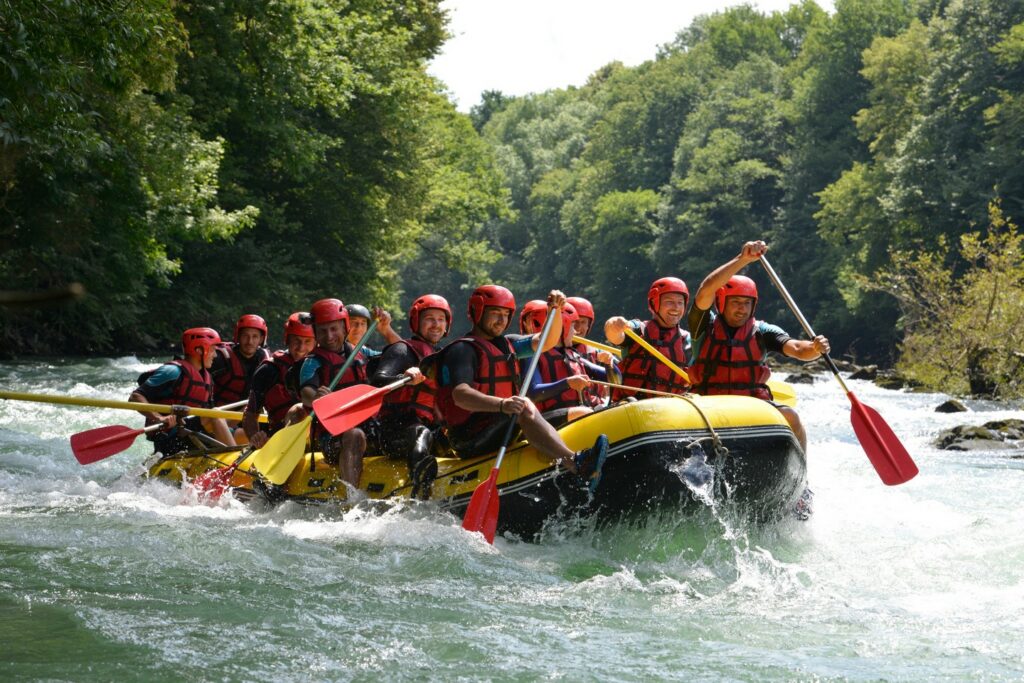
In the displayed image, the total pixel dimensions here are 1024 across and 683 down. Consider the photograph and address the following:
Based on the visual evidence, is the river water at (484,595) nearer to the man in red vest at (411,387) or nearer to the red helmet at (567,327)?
the man in red vest at (411,387)

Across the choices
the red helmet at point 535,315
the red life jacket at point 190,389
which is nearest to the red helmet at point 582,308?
the red helmet at point 535,315

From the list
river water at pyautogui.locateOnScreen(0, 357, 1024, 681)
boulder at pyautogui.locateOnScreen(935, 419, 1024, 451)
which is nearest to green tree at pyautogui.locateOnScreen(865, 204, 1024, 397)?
boulder at pyautogui.locateOnScreen(935, 419, 1024, 451)

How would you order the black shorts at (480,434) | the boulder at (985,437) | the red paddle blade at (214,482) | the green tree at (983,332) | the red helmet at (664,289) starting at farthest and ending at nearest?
the green tree at (983,332)
the boulder at (985,437)
the red paddle blade at (214,482)
the red helmet at (664,289)
the black shorts at (480,434)

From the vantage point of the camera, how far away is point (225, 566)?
239 inches

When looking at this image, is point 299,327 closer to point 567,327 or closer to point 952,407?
point 567,327

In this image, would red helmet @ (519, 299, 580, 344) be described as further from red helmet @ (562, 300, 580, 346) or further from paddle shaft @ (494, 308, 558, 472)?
paddle shaft @ (494, 308, 558, 472)

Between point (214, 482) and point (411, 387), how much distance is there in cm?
162

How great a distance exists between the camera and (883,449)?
290 inches

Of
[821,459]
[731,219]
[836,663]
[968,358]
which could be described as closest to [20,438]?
[821,459]

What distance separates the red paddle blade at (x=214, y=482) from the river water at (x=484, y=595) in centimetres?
14

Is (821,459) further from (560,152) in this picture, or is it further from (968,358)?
(560,152)

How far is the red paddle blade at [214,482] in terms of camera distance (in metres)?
8.12

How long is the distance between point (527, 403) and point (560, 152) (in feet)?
227

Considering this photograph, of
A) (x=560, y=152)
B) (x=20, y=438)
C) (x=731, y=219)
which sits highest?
(x=560, y=152)
